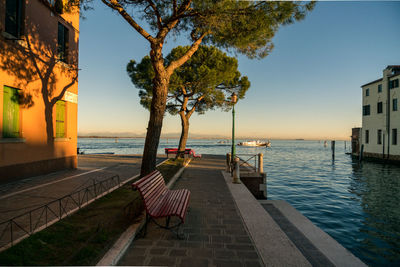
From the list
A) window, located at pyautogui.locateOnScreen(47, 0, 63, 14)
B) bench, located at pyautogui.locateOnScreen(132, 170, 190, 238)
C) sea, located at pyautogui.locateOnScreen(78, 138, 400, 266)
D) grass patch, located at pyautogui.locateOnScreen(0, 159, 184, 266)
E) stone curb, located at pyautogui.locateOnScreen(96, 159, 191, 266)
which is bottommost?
sea, located at pyautogui.locateOnScreen(78, 138, 400, 266)

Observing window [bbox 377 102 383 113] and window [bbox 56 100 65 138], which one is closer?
window [bbox 56 100 65 138]

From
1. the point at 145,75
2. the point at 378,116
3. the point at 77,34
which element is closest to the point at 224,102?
the point at 145,75

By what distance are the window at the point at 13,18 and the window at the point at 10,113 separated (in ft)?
6.99

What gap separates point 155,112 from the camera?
721cm

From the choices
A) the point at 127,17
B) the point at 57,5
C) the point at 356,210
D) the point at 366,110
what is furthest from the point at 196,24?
the point at 366,110

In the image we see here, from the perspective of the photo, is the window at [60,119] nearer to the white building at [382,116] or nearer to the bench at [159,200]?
the bench at [159,200]

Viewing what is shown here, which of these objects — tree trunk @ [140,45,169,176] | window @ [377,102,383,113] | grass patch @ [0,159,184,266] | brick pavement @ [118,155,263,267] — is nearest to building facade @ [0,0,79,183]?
tree trunk @ [140,45,169,176]

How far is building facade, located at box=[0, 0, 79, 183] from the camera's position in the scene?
774cm

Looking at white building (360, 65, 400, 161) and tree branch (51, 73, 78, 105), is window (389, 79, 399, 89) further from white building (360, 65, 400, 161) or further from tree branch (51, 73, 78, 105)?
tree branch (51, 73, 78, 105)

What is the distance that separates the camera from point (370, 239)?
19.6ft

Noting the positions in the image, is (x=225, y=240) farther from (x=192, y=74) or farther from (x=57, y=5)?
(x=192, y=74)

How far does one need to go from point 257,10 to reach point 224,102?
1399 cm

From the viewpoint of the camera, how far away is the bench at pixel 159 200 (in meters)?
3.60

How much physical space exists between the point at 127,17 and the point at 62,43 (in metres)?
5.72
